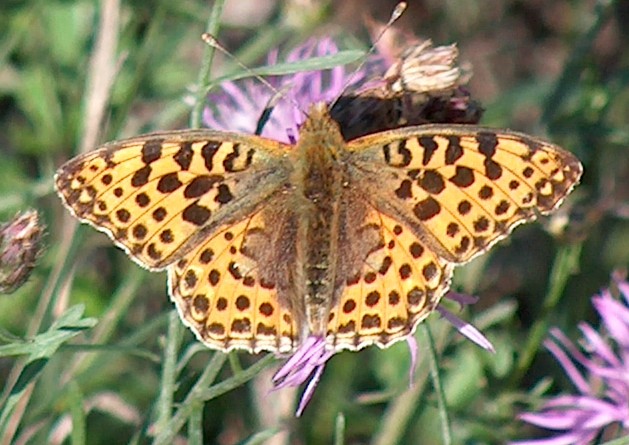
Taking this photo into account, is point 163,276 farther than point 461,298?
Yes

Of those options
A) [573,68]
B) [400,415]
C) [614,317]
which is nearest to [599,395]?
[614,317]

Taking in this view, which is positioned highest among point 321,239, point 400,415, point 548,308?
point 321,239

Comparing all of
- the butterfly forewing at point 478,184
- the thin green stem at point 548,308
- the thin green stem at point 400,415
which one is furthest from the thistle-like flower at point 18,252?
the thin green stem at point 548,308

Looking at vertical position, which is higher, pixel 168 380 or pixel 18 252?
pixel 18 252

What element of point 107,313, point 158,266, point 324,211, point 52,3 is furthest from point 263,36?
point 158,266

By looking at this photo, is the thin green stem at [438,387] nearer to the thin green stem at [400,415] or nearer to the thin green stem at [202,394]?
the thin green stem at [202,394]

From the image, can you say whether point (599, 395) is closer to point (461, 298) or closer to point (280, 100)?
point (461, 298)
